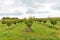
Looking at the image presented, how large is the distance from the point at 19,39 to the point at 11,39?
1.18m

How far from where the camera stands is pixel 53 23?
53.1 metres

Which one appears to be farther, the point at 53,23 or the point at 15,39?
the point at 53,23

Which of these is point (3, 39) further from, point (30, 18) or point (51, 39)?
point (30, 18)

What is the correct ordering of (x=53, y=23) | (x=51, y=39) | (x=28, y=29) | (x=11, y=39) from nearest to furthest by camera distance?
(x=51, y=39), (x=11, y=39), (x=28, y=29), (x=53, y=23)

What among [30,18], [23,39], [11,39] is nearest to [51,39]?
[23,39]

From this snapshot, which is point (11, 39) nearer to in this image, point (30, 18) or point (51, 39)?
point (51, 39)

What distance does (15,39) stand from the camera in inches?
1016

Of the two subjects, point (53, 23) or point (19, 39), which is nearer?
point (19, 39)

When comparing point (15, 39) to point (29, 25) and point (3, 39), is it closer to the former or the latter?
point (3, 39)

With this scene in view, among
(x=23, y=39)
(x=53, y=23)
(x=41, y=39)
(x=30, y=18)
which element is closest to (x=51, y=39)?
(x=41, y=39)

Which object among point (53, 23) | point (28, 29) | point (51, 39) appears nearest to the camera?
point (51, 39)

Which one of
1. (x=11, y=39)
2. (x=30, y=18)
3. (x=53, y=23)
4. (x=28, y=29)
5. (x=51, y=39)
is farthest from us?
(x=53, y=23)

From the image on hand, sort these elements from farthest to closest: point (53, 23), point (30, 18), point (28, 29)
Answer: point (53, 23) → point (30, 18) → point (28, 29)

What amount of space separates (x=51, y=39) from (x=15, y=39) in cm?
499
